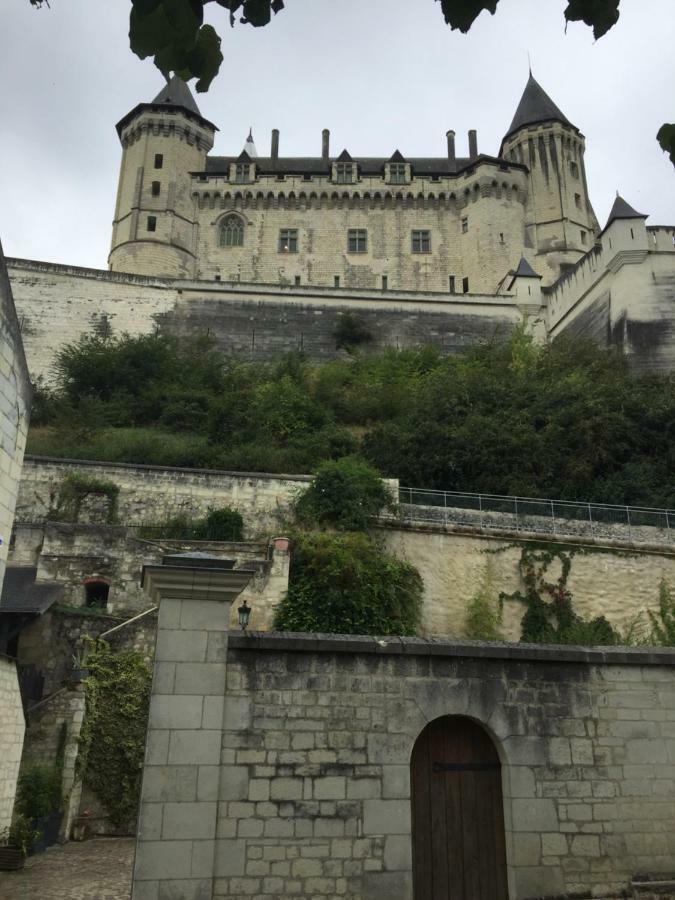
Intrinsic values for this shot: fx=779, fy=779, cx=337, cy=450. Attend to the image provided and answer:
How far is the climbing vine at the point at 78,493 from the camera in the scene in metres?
18.6

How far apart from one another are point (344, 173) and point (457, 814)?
43758 mm

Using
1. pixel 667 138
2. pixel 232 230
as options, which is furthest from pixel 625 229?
pixel 667 138

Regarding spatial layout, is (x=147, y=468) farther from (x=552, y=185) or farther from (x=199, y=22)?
(x=552, y=185)

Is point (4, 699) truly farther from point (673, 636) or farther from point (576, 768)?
point (673, 636)

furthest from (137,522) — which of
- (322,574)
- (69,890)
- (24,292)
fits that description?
(24,292)

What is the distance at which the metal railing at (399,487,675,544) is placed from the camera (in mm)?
18703

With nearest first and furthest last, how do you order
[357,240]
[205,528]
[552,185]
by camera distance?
[205,528] < [552,185] < [357,240]

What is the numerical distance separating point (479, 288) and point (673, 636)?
28068mm

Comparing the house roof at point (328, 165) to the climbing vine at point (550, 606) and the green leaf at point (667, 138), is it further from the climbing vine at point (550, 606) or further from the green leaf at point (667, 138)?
the green leaf at point (667, 138)

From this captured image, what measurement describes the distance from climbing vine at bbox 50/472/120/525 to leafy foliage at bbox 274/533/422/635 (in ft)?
15.8

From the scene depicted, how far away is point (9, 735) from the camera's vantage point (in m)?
11.6

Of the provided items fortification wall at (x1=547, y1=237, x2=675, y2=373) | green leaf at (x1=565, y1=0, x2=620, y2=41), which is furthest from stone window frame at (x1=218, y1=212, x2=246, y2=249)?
green leaf at (x1=565, y1=0, x2=620, y2=41)

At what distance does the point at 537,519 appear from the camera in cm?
1902

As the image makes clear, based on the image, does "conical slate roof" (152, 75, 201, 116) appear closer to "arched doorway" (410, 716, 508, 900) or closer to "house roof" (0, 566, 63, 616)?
"house roof" (0, 566, 63, 616)
